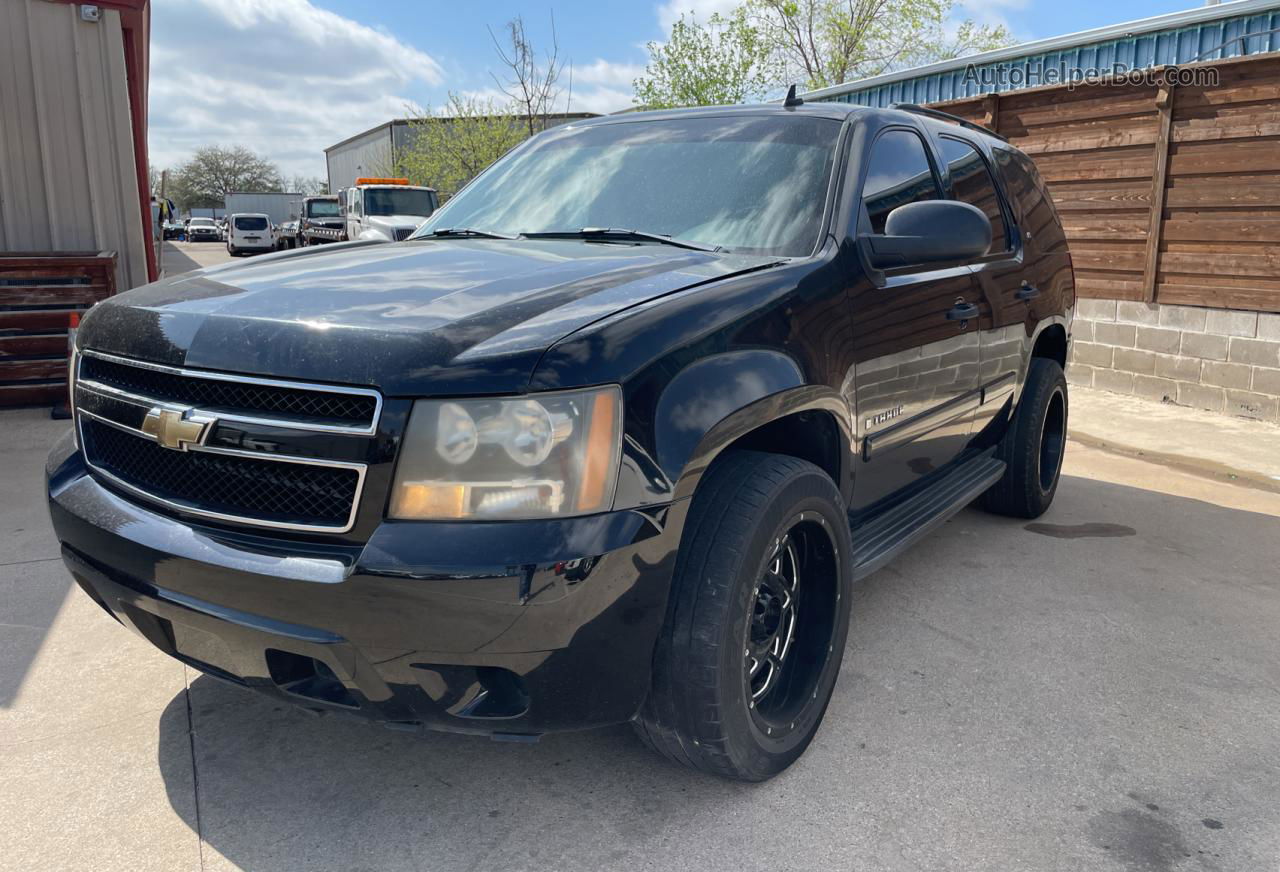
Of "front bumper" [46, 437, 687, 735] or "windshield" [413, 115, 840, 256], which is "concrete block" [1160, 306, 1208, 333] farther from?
"front bumper" [46, 437, 687, 735]

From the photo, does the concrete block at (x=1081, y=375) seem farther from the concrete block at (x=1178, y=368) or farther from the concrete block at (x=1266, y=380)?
the concrete block at (x=1266, y=380)

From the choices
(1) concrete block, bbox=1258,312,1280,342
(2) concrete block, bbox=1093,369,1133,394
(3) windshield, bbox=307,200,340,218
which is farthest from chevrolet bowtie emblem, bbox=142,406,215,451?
(3) windshield, bbox=307,200,340,218

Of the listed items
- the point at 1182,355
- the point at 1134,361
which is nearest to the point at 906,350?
the point at 1182,355

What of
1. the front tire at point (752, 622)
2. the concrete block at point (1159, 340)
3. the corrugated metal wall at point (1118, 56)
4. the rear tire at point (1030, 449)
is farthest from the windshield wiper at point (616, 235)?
the concrete block at point (1159, 340)

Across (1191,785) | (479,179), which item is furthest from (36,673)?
(1191,785)

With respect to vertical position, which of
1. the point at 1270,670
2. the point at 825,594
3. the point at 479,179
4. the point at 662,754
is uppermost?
the point at 479,179

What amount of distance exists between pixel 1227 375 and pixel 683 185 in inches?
244

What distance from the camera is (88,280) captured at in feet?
24.2

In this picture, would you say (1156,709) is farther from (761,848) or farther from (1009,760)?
(761,848)

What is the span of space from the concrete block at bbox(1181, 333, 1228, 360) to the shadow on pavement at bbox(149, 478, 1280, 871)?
15.6 feet

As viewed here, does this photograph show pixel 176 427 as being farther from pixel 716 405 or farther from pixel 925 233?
pixel 925 233

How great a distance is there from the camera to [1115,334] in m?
8.57

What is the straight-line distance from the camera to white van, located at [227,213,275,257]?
3506cm

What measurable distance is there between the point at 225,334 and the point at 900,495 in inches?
96.0
